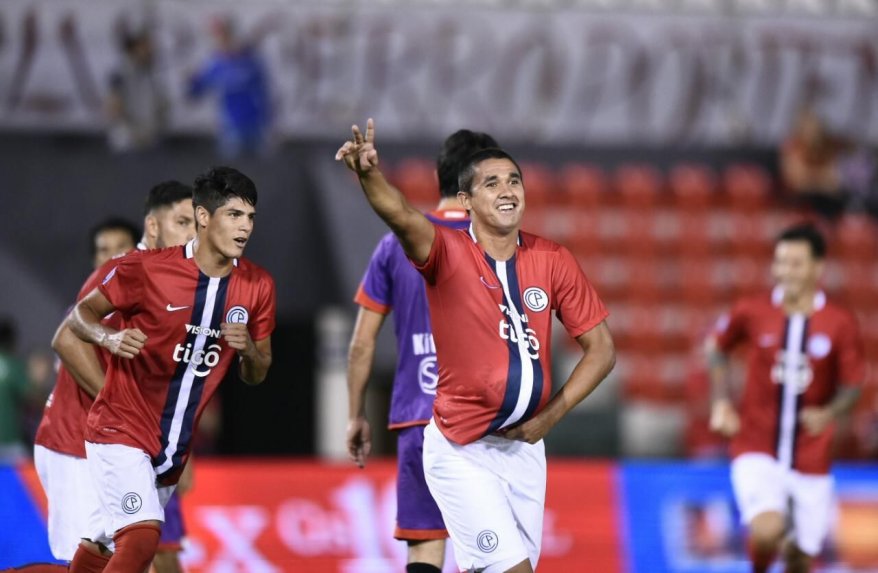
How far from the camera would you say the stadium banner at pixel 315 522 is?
10220 mm

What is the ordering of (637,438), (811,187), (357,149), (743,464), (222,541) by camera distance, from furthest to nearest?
(811,187)
(637,438)
(222,541)
(743,464)
(357,149)

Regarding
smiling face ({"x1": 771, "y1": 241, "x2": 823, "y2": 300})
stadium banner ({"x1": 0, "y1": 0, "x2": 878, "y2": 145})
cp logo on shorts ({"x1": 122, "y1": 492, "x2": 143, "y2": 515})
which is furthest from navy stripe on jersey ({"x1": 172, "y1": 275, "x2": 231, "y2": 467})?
stadium banner ({"x1": 0, "y1": 0, "x2": 878, "y2": 145})

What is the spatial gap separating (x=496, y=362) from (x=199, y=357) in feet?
4.02

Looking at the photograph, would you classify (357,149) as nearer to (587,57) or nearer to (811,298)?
(811,298)

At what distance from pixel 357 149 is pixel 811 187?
480 inches

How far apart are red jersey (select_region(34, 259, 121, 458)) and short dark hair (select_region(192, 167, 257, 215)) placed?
2.65ft

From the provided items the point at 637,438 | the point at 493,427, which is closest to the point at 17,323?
the point at 637,438

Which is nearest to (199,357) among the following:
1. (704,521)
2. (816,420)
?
(816,420)

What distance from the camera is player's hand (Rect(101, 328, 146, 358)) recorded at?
5766 mm

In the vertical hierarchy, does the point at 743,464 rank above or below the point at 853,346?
below

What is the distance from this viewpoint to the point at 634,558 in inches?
420

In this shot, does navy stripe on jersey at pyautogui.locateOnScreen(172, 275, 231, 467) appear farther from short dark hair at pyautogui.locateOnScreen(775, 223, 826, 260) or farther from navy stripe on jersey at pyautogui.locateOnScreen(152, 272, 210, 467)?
short dark hair at pyautogui.locateOnScreen(775, 223, 826, 260)

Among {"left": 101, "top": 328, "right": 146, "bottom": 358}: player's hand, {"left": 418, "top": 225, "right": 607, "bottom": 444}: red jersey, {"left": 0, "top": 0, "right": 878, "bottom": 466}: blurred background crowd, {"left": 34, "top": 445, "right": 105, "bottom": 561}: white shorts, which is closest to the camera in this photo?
{"left": 101, "top": 328, "right": 146, "bottom": 358}: player's hand

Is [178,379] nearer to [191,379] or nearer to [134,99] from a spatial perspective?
[191,379]
